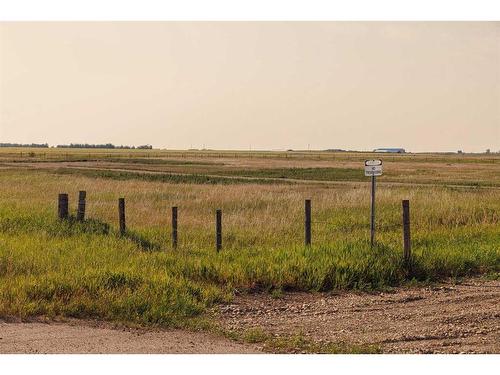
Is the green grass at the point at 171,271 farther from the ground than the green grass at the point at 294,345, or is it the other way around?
the green grass at the point at 171,271

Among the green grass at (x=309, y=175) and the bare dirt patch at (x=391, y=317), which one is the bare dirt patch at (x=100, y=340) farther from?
the green grass at (x=309, y=175)

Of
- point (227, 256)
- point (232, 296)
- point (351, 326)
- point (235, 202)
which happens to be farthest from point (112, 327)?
point (235, 202)

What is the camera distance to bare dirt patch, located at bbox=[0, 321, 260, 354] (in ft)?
27.6

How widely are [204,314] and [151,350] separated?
1917mm

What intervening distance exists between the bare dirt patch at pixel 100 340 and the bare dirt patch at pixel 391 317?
0.88m

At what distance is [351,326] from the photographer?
9727 mm

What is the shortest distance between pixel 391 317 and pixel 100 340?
14.4 feet

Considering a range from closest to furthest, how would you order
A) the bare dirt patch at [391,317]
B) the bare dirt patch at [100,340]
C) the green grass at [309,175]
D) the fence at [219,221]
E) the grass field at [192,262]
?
the bare dirt patch at [100,340] → the bare dirt patch at [391,317] → the grass field at [192,262] → the fence at [219,221] → the green grass at [309,175]

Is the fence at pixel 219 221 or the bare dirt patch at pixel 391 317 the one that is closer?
the bare dirt patch at pixel 391 317

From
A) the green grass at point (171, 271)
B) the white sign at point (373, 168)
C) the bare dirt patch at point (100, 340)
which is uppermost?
the white sign at point (373, 168)

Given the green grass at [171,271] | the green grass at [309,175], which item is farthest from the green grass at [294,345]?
the green grass at [309,175]

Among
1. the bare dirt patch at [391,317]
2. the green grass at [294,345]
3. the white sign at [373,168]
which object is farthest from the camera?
the white sign at [373,168]

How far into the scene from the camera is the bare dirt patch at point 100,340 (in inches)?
331

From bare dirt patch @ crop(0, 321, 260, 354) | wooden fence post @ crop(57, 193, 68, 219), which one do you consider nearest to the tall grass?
wooden fence post @ crop(57, 193, 68, 219)
